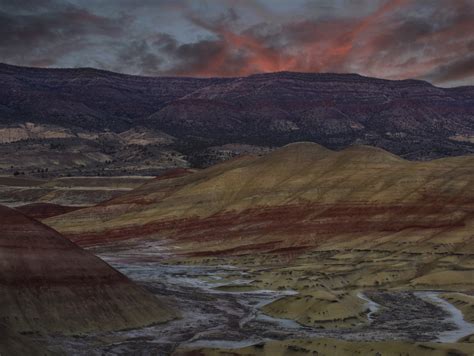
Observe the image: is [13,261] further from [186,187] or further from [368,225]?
[186,187]

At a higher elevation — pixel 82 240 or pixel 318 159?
pixel 318 159

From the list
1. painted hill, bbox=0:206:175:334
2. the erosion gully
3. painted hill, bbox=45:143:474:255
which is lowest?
the erosion gully

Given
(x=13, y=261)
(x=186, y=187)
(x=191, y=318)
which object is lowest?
(x=191, y=318)

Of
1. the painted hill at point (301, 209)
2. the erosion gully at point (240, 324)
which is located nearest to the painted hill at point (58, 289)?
the erosion gully at point (240, 324)

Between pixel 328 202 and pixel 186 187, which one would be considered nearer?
pixel 328 202

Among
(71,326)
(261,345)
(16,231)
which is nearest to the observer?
(261,345)

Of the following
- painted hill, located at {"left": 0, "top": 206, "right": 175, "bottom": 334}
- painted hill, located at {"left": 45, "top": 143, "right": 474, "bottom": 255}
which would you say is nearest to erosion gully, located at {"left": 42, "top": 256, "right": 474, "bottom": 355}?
painted hill, located at {"left": 0, "top": 206, "right": 175, "bottom": 334}

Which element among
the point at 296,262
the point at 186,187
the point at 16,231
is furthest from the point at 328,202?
the point at 16,231

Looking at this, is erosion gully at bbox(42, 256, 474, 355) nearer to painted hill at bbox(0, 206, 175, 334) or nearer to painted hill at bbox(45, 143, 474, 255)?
painted hill at bbox(0, 206, 175, 334)
